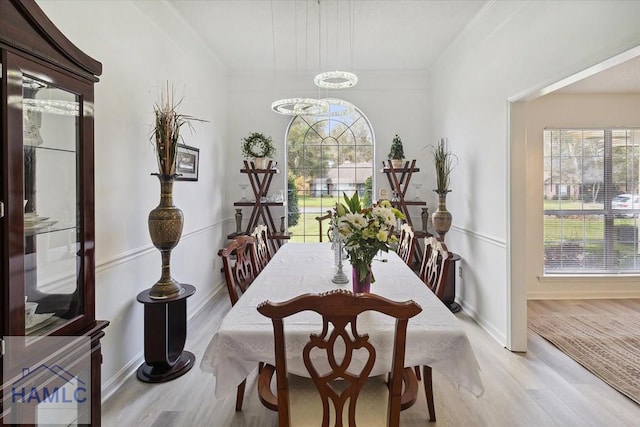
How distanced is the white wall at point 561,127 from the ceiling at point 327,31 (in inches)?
60.4

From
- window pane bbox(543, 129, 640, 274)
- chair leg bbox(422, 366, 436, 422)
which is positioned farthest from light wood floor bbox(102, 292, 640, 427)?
window pane bbox(543, 129, 640, 274)

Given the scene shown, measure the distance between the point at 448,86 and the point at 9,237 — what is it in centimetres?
426

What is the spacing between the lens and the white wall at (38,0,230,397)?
2.03m

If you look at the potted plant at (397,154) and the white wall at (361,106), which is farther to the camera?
the white wall at (361,106)

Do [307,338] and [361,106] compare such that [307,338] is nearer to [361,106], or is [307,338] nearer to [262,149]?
[262,149]

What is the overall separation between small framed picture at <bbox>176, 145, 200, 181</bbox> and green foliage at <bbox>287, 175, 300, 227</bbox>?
1.60m

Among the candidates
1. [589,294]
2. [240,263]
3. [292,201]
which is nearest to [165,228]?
[240,263]

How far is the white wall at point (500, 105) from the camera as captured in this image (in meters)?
1.94

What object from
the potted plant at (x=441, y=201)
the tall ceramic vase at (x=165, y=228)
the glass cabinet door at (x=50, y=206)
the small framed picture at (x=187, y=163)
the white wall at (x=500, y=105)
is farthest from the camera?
the potted plant at (x=441, y=201)

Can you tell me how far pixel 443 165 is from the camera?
370cm

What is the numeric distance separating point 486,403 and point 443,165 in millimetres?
2452

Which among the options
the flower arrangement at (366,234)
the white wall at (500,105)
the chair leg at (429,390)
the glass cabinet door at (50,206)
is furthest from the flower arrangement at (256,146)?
the chair leg at (429,390)

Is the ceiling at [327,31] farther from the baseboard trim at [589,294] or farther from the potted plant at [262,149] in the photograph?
the baseboard trim at [589,294]

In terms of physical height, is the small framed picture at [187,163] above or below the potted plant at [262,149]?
below
